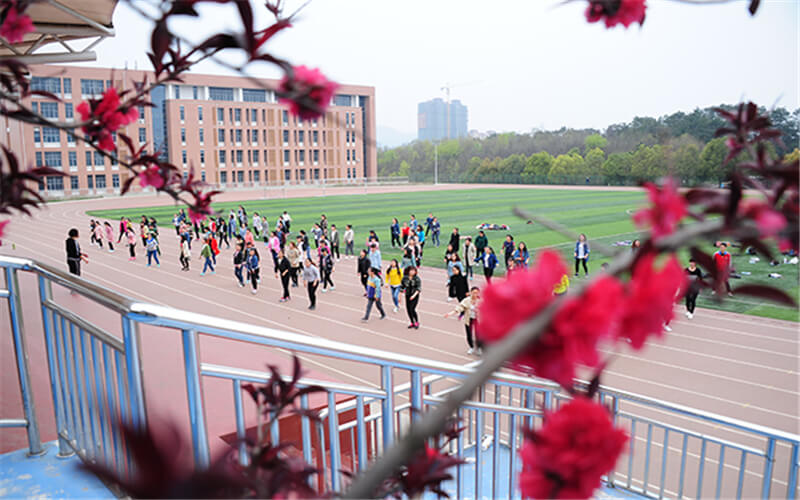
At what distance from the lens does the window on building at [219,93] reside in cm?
7644

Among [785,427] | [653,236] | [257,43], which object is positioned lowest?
[785,427]

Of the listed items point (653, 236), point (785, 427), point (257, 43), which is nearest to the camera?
point (653, 236)

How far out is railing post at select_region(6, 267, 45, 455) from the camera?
11.4ft

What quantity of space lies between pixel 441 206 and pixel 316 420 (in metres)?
44.9

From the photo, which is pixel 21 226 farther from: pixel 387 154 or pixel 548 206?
pixel 387 154

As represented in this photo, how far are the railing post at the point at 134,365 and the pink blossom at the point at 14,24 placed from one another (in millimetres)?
1025

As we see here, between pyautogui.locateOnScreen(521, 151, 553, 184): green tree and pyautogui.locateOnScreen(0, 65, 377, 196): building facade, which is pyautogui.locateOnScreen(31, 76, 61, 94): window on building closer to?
pyautogui.locateOnScreen(0, 65, 377, 196): building facade

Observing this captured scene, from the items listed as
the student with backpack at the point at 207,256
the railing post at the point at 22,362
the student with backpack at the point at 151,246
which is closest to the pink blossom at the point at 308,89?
the railing post at the point at 22,362

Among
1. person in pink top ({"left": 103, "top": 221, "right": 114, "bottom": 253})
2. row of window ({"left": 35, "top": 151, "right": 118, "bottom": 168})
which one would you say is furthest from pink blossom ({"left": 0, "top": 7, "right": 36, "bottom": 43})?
row of window ({"left": 35, "top": 151, "right": 118, "bottom": 168})

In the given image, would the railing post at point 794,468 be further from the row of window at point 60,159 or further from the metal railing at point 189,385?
the row of window at point 60,159

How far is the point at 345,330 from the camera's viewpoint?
12719 mm

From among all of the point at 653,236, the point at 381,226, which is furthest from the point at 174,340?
the point at 381,226

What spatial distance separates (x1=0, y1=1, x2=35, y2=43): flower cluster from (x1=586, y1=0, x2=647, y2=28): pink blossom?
1650 millimetres

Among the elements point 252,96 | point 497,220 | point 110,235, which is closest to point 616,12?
point 110,235
